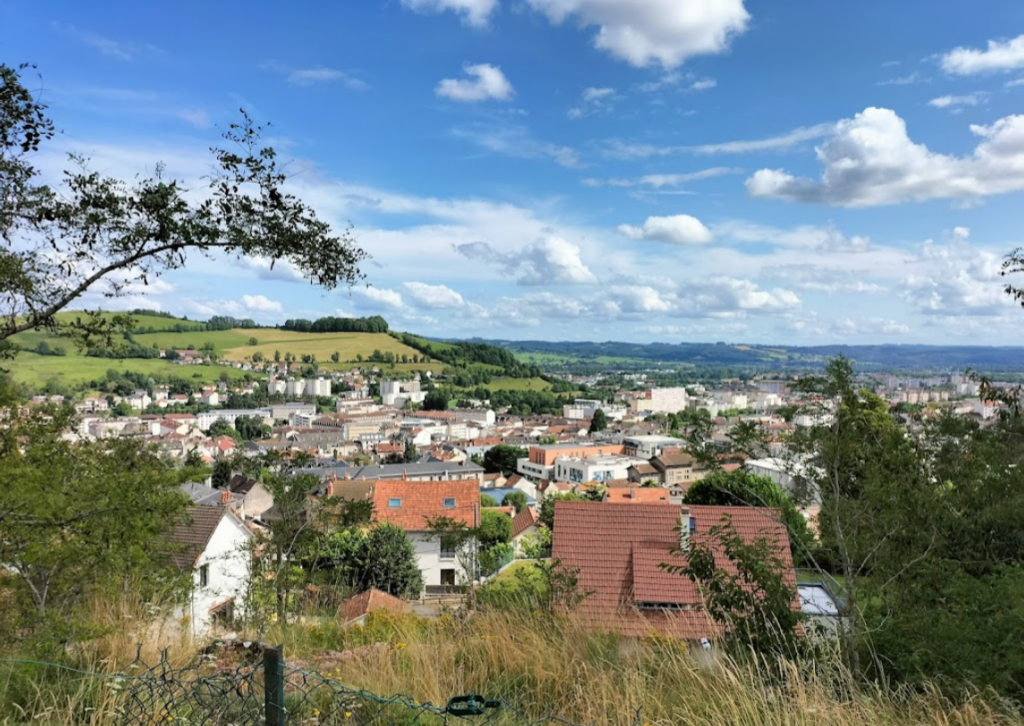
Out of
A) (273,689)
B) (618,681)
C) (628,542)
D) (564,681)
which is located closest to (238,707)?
(273,689)

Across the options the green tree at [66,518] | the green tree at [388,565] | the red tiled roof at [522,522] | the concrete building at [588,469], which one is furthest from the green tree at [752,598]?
the concrete building at [588,469]

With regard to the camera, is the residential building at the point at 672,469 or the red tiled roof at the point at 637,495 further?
the residential building at the point at 672,469

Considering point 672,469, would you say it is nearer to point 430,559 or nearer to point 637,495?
point 637,495

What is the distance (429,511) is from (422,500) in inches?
27.9

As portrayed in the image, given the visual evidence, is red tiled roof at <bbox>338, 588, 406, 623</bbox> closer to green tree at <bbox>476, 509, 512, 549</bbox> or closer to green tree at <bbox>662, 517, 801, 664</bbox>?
green tree at <bbox>662, 517, 801, 664</bbox>

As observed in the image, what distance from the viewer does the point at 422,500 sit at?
25.5 m

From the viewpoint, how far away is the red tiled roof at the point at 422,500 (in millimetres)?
24422

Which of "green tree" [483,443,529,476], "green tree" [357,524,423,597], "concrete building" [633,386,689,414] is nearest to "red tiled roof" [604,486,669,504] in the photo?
"green tree" [357,524,423,597]

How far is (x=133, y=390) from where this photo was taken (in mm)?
100875

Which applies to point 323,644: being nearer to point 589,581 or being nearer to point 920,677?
point 920,677

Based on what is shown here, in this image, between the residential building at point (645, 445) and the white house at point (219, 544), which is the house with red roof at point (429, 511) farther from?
the residential building at point (645, 445)

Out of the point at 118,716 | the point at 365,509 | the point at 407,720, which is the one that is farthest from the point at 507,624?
the point at 365,509

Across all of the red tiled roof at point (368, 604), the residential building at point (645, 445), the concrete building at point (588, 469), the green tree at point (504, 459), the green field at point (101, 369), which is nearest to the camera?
the red tiled roof at point (368, 604)

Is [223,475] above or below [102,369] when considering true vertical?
below
